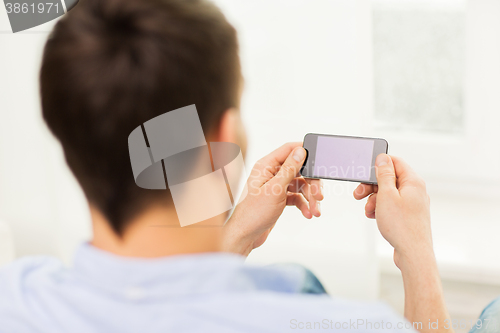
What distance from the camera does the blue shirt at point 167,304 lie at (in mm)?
445

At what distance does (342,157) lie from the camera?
85cm

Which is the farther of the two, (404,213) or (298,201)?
(298,201)

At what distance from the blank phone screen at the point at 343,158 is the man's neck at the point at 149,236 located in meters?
0.39

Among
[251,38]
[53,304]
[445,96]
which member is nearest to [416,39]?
[445,96]

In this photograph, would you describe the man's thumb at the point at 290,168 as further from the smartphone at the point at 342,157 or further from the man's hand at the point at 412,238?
the man's hand at the point at 412,238

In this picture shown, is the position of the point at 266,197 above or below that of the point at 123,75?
below

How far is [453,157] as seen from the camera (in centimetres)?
139

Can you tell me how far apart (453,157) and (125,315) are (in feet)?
3.93

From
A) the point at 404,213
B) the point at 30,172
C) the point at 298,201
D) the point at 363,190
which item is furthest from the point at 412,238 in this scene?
the point at 30,172

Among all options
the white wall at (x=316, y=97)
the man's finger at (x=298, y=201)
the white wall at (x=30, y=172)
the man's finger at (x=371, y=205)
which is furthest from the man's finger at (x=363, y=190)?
the white wall at (x=30, y=172)

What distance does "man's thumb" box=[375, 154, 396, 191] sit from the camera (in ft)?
2.52

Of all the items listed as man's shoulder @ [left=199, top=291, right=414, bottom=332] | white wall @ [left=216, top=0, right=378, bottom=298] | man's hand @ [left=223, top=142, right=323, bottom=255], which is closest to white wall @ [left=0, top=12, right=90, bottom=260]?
white wall @ [left=216, top=0, right=378, bottom=298]

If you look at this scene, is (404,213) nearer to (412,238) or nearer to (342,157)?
(412,238)

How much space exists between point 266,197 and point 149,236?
1.15 feet
